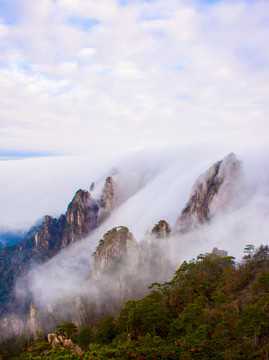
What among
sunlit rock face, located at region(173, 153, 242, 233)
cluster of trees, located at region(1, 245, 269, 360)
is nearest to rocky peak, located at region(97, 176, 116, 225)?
sunlit rock face, located at region(173, 153, 242, 233)

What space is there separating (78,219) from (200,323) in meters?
140

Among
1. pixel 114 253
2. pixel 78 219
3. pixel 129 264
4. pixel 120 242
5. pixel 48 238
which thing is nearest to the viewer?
pixel 129 264

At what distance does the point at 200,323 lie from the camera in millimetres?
33938

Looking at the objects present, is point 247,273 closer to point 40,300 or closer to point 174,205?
point 40,300

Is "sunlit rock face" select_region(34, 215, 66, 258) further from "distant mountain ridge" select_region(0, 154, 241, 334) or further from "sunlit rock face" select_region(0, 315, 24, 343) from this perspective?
"sunlit rock face" select_region(0, 315, 24, 343)

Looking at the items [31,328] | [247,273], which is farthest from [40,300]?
[247,273]

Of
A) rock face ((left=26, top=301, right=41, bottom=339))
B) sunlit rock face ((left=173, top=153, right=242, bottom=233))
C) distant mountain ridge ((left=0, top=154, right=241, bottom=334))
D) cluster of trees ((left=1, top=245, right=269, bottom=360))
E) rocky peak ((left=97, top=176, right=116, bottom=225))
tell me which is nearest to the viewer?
cluster of trees ((left=1, top=245, right=269, bottom=360))

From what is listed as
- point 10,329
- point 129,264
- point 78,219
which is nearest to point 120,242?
point 129,264

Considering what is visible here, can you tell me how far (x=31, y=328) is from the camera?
80.8m

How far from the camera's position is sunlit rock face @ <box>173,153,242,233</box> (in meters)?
117

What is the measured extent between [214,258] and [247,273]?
54.8 feet

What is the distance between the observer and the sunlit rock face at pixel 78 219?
543ft

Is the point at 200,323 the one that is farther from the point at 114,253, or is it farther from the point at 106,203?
the point at 106,203

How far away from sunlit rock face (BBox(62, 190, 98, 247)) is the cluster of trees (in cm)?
11591
